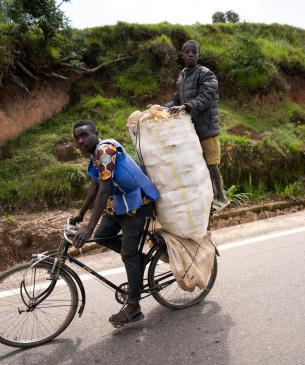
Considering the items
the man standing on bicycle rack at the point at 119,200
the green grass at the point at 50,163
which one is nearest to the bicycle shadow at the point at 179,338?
the man standing on bicycle rack at the point at 119,200

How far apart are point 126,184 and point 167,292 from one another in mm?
1294

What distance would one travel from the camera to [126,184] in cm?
317

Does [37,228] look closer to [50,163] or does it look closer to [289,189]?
[50,163]

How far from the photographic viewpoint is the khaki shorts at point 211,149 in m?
4.45

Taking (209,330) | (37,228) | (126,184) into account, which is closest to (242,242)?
(209,330)

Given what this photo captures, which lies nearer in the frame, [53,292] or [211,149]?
[53,292]

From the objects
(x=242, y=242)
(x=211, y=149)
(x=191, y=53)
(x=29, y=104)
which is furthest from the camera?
(x=29, y=104)

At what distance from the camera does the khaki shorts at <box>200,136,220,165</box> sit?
14.6 feet

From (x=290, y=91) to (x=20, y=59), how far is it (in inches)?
308

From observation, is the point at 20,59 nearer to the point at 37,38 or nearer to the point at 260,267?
the point at 37,38

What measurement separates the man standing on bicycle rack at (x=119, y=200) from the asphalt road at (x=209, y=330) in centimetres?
24

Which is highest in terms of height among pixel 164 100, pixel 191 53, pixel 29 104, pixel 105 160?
pixel 191 53

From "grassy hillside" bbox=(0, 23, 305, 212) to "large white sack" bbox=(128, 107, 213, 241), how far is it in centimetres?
345

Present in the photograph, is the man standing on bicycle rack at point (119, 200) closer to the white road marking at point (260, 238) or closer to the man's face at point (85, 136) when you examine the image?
the man's face at point (85, 136)
